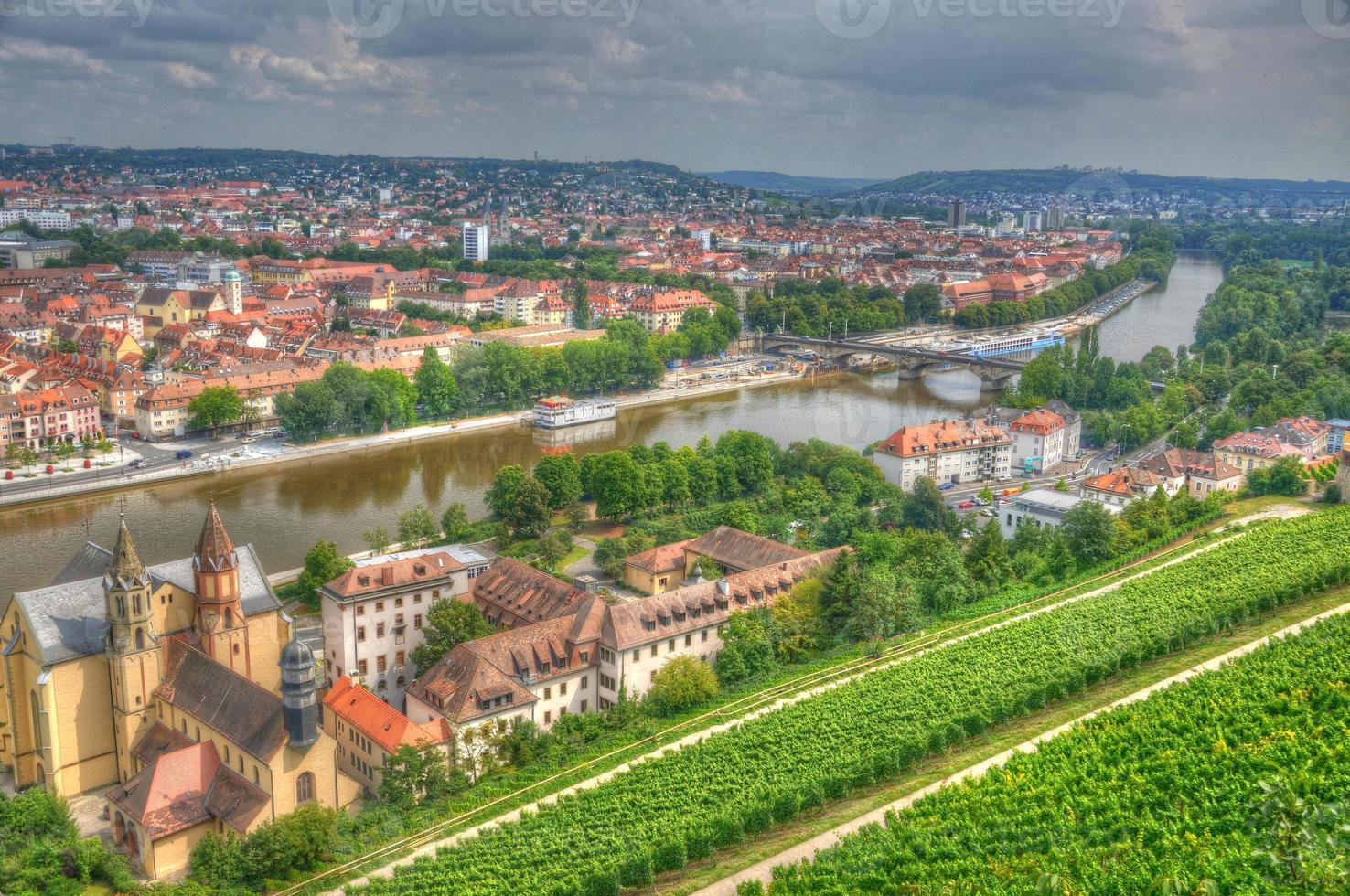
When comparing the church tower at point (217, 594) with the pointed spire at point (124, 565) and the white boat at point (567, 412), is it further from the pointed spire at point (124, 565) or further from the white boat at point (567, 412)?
the white boat at point (567, 412)

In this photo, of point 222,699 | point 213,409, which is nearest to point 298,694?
point 222,699

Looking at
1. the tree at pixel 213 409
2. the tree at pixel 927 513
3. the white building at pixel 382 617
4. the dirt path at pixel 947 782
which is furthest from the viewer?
the tree at pixel 213 409

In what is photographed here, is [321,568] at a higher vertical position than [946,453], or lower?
lower

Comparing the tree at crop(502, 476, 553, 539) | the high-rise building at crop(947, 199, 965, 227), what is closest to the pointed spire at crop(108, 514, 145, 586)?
the tree at crop(502, 476, 553, 539)

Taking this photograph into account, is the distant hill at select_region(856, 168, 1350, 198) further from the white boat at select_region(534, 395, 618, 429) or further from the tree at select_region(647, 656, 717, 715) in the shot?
the tree at select_region(647, 656, 717, 715)

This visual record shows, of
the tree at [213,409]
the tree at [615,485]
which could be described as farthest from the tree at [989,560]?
the tree at [213,409]

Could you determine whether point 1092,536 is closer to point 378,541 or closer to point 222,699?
point 378,541

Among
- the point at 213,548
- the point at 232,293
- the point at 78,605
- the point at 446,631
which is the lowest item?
the point at 446,631
